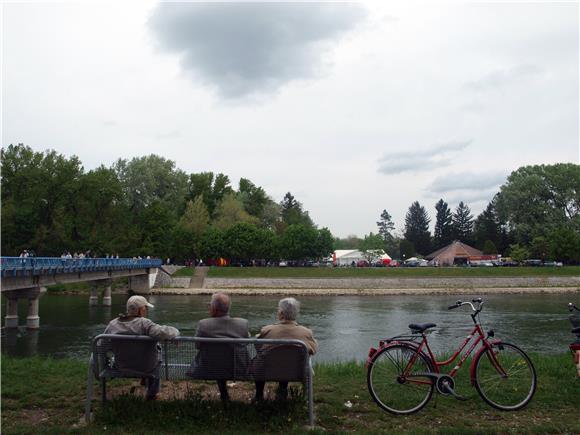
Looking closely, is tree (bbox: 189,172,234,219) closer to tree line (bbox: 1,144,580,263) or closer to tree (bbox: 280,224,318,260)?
tree line (bbox: 1,144,580,263)

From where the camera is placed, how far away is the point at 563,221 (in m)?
86.4

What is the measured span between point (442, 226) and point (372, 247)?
2419cm

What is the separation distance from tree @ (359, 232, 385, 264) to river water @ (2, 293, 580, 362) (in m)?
66.1

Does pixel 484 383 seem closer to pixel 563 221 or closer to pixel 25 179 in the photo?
pixel 25 179

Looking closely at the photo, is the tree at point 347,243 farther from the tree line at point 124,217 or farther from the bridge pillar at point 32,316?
the bridge pillar at point 32,316

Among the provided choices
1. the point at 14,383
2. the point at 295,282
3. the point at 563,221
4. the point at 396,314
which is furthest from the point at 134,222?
the point at 14,383

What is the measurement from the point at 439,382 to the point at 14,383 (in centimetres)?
628

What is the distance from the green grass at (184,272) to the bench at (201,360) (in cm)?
6457

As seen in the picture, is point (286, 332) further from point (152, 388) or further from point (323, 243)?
point (323, 243)

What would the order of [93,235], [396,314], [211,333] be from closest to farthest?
[211,333] → [396,314] → [93,235]

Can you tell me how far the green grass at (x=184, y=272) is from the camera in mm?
69562

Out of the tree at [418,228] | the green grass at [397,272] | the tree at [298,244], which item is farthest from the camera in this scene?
the tree at [418,228]

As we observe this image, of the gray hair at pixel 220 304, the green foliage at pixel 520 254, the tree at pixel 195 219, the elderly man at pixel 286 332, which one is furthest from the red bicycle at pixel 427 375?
the green foliage at pixel 520 254

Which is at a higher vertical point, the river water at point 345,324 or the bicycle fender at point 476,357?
the bicycle fender at point 476,357
